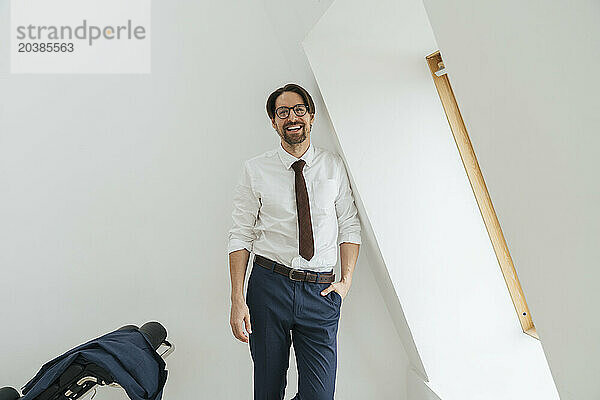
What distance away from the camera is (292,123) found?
2.36 meters

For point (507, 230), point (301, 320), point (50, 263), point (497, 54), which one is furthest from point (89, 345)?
point (497, 54)

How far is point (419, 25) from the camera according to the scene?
2.09m

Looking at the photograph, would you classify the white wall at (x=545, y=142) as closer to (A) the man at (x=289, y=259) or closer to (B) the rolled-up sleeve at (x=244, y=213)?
(A) the man at (x=289, y=259)

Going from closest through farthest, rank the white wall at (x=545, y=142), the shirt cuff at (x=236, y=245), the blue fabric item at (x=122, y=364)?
the white wall at (x=545, y=142), the blue fabric item at (x=122, y=364), the shirt cuff at (x=236, y=245)

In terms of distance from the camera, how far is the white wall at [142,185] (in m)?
2.74

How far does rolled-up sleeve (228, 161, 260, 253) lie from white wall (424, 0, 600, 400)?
153 cm

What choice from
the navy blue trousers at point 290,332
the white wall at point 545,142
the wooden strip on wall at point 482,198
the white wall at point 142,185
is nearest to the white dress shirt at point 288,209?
the navy blue trousers at point 290,332

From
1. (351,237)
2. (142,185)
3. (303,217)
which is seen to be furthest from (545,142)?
(142,185)

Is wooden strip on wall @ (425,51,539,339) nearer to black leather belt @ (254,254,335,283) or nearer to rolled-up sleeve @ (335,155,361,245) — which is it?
rolled-up sleeve @ (335,155,361,245)

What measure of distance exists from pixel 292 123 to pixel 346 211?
0.48 meters

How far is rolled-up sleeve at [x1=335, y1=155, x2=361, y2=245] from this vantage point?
251cm

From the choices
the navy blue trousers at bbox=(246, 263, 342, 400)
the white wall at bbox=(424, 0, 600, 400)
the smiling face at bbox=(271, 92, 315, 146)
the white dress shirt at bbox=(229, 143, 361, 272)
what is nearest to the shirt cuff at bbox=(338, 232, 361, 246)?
the white dress shirt at bbox=(229, 143, 361, 272)

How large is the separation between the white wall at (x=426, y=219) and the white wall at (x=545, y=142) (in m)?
1.36

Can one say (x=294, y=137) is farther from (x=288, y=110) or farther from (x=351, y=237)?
(x=351, y=237)
